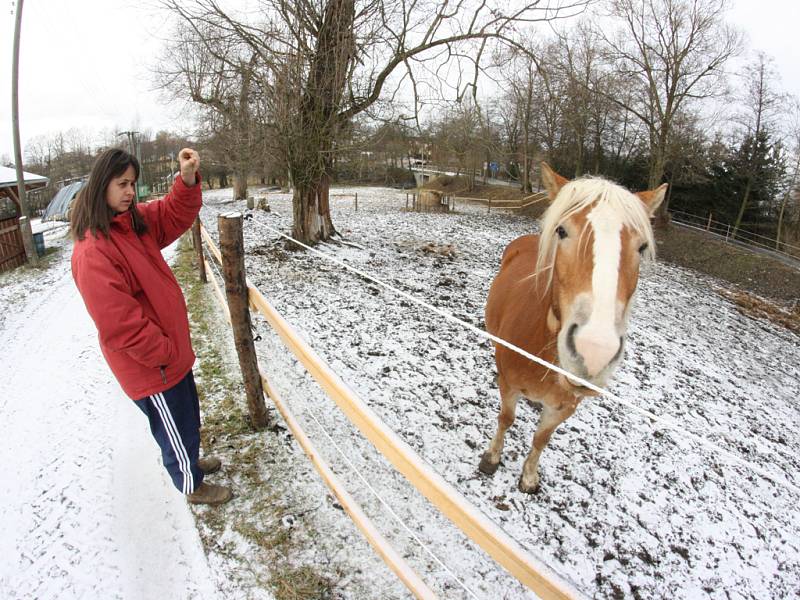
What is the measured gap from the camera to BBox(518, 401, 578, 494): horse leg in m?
2.60

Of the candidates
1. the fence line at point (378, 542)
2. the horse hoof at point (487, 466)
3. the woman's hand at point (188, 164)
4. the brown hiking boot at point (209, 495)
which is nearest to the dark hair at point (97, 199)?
the woman's hand at point (188, 164)

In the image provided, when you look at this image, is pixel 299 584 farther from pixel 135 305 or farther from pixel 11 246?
pixel 11 246

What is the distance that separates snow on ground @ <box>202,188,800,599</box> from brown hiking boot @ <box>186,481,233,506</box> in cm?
83

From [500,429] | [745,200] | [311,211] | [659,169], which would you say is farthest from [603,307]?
[745,200]

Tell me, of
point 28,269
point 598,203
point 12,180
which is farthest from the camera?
point 12,180

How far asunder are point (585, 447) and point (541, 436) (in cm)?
109

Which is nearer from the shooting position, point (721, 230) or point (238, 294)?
point (238, 294)

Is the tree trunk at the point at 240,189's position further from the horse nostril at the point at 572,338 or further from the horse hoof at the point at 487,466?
the horse nostril at the point at 572,338

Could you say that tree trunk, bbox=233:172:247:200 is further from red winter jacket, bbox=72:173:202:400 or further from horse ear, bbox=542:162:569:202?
horse ear, bbox=542:162:569:202

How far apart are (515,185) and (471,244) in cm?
2325

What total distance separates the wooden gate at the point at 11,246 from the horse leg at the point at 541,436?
1300cm

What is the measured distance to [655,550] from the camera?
278 centimetres

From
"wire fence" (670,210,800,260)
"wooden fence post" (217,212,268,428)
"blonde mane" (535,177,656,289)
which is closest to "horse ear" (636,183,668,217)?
"blonde mane" (535,177,656,289)

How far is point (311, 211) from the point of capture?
30.7 ft
